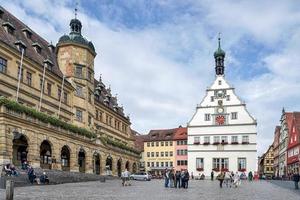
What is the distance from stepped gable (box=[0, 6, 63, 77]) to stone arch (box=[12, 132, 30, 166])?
10.4 meters

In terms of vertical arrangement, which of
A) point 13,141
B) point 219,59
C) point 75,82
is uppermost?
point 219,59

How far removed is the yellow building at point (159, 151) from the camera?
119m

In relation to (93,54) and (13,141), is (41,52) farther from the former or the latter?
(13,141)

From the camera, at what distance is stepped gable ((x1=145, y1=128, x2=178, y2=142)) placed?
12076 cm

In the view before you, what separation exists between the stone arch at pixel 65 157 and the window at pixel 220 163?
40.8 metres

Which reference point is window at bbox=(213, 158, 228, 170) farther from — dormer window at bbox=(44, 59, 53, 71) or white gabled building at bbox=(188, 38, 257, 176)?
dormer window at bbox=(44, 59, 53, 71)

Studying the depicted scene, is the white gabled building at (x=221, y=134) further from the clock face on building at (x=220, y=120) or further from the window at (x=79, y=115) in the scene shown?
the window at (x=79, y=115)

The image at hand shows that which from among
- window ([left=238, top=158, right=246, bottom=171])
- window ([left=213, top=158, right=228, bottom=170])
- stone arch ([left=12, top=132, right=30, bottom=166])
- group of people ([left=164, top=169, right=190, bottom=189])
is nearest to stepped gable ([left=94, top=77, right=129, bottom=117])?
window ([left=213, top=158, right=228, bottom=170])

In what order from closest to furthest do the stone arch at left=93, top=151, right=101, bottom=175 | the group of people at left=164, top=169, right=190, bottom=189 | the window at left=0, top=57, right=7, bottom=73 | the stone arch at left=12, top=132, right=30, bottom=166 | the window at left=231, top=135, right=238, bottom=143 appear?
the group of people at left=164, top=169, right=190, bottom=189 < the stone arch at left=12, top=132, right=30, bottom=166 < the window at left=0, top=57, right=7, bottom=73 < the stone arch at left=93, top=151, right=101, bottom=175 < the window at left=231, top=135, right=238, bottom=143

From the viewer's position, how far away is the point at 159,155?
4747 inches

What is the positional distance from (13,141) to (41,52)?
19.3 m

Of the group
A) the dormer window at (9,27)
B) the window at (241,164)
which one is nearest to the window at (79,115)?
the dormer window at (9,27)

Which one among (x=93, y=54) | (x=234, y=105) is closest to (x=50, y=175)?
(x=93, y=54)

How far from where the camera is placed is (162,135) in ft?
401
